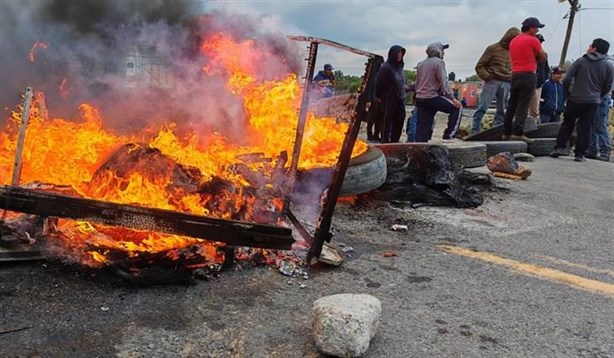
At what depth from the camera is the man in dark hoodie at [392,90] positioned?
911 centimetres

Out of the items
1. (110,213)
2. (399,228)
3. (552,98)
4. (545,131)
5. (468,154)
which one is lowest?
(399,228)

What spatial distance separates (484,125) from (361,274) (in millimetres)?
14562

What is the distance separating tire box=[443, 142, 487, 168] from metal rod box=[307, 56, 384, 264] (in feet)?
14.7

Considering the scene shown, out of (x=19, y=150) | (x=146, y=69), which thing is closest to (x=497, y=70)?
(x=146, y=69)

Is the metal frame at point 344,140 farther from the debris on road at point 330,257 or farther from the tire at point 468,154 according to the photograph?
the tire at point 468,154

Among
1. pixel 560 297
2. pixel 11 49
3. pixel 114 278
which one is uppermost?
pixel 11 49

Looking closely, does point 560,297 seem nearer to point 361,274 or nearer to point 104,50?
point 361,274

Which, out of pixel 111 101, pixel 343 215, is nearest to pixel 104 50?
pixel 111 101

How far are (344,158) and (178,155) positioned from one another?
1.42m

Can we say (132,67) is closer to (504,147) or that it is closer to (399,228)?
A: (399,228)

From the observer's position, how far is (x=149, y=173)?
12.3 feet

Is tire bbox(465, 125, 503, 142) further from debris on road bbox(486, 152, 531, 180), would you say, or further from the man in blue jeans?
debris on road bbox(486, 152, 531, 180)

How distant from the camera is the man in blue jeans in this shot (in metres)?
10.7

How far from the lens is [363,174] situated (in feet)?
17.3
